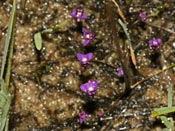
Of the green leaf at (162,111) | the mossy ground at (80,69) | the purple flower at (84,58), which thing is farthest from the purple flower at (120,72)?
the green leaf at (162,111)

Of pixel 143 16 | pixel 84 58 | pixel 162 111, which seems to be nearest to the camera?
pixel 162 111

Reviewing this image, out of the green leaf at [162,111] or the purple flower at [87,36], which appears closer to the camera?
the green leaf at [162,111]

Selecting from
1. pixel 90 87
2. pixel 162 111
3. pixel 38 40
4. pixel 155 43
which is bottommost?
pixel 162 111

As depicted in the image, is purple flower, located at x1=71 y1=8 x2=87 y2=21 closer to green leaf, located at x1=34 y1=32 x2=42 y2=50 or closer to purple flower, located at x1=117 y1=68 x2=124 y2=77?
green leaf, located at x1=34 y1=32 x2=42 y2=50

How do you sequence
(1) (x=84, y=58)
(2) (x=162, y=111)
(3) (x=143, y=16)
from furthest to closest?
(3) (x=143, y=16) → (1) (x=84, y=58) → (2) (x=162, y=111)

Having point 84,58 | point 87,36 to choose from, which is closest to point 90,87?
point 84,58

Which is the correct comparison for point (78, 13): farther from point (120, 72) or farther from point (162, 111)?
point (162, 111)

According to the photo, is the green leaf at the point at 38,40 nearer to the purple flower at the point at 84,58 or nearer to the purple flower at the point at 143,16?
the purple flower at the point at 84,58
